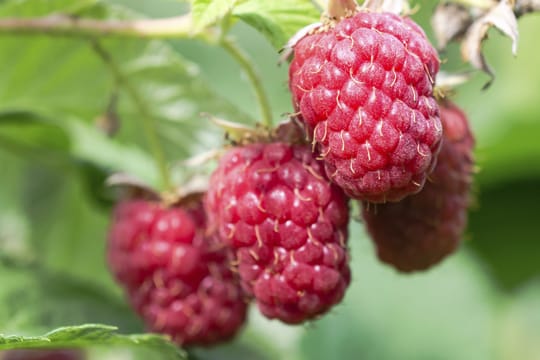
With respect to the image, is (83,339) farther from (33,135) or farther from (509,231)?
(509,231)

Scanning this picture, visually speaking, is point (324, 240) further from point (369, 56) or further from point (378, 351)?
point (378, 351)

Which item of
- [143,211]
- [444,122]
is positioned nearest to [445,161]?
[444,122]

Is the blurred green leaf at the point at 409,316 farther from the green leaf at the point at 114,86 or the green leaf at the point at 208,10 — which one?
the green leaf at the point at 208,10

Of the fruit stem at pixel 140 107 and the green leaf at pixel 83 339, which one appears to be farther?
the fruit stem at pixel 140 107

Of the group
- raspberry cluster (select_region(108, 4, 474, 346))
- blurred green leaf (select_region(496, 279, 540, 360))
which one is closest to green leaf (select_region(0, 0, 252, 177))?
raspberry cluster (select_region(108, 4, 474, 346))

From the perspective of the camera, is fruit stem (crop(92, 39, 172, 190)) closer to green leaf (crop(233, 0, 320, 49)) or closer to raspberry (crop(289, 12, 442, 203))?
green leaf (crop(233, 0, 320, 49))

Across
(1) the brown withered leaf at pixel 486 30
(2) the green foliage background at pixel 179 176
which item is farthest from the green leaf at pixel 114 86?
(1) the brown withered leaf at pixel 486 30
